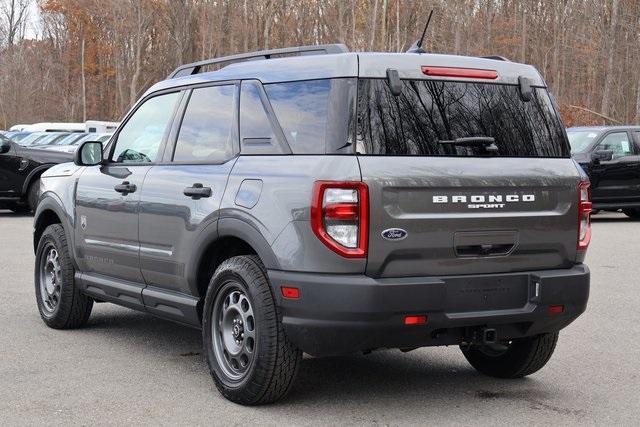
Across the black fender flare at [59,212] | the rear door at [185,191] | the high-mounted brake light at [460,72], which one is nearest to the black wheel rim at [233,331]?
the rear door at [185,191]

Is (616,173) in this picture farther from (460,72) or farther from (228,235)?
(228,235)

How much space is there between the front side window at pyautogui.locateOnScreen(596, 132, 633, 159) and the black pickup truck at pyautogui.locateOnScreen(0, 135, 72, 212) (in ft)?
34.5

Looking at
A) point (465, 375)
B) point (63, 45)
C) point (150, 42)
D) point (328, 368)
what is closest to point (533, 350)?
point (465, 375)

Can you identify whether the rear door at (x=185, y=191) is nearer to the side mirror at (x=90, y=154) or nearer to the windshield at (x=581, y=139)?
the side mirror at (x=90, y=154)

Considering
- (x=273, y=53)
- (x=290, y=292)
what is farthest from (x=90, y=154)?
(x=290, y=292)

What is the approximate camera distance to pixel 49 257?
8008mm

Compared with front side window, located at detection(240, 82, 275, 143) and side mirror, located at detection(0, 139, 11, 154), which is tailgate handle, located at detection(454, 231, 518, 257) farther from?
side mirror, located at detection(0, 139, 11, 154)

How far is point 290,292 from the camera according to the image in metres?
5.14

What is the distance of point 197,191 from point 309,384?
135cm

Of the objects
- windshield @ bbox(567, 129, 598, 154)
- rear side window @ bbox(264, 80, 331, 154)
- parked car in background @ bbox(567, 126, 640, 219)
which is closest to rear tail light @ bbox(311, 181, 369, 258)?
rear side window @ bbox(264, 80, 331, 154)

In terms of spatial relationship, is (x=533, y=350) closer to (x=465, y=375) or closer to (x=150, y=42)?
(x=465, y=375)

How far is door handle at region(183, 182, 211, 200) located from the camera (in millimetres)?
5828

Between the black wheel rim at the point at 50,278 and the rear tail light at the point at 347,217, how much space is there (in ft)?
11.1

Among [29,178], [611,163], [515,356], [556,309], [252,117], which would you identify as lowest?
[29,178]
